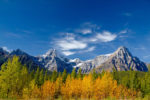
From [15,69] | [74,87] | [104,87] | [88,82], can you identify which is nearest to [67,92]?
[74,87]

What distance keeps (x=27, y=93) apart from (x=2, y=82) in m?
5.54

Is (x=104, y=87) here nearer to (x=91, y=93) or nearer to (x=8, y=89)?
(x=91, y=93)

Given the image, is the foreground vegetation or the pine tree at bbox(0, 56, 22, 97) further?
the foreground vegetation

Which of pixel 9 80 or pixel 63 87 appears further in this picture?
Answer: pixel 63 87

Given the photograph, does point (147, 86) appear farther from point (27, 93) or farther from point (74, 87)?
point (27, 93)

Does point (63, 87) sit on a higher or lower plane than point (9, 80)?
lower

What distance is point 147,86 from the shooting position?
7531cm

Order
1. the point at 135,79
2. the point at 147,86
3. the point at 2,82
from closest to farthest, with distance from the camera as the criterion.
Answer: the point at 2,82
the point at 147,86
the point at 135,79

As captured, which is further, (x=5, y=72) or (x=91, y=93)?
(x=91, y=93)

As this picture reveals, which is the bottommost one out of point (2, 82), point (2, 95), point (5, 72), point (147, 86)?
point (147, 86)

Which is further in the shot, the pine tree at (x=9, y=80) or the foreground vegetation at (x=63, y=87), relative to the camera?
the foreground vegetation at (x=63, y=87)

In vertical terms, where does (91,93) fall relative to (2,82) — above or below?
below

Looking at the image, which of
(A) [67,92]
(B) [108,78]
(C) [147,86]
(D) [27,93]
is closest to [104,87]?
(B) [108,78]

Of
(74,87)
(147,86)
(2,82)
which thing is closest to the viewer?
(2,82)
